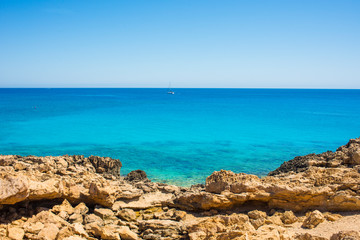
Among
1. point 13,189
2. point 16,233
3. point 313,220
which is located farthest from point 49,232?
point 313,220

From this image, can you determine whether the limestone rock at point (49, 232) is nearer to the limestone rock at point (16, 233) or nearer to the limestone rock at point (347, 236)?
the limestone rock at point (16, 233)

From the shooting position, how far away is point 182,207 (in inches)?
398

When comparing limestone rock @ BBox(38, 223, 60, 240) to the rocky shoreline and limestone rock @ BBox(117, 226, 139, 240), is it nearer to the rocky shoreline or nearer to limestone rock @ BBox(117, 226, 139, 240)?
the rocky shoreline

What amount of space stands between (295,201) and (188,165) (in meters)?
11.3

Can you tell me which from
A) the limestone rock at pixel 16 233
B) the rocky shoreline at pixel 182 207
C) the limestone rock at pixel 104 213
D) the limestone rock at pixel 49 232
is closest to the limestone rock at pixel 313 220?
the rocky shoreline at pixel 182 207

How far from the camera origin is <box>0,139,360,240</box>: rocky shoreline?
7.78 metres

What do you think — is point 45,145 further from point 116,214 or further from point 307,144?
point 307,144

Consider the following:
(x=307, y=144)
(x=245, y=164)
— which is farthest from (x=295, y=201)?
(x=307, y=144)

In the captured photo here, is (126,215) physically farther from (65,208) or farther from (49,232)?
(49,232)

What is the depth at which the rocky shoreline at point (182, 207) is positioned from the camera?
25.5ft

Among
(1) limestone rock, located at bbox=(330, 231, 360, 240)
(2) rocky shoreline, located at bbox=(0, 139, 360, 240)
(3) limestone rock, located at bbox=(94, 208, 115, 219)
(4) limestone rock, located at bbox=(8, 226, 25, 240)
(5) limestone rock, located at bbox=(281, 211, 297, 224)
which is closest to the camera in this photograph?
(1) limestone rock, located at bbox=(330, 231, 360, 240)

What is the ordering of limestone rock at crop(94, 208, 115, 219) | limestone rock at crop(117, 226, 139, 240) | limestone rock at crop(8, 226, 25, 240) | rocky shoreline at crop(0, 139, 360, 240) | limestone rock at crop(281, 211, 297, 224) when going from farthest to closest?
limestone rock at crop(94, 208, 115, 219) < limestone rock at crop(281, 211, 297, 224) < limestone rock at crop(117, 226, 139, 240) < rocky shoreline at crop(0, 139, 360, 240) < limestone rock at crop(8, 226, 25, 240)

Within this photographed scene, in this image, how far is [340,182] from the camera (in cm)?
960

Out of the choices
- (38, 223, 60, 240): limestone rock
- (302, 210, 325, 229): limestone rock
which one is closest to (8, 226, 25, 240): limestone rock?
(38, 223, 60, 240): limestone rock
